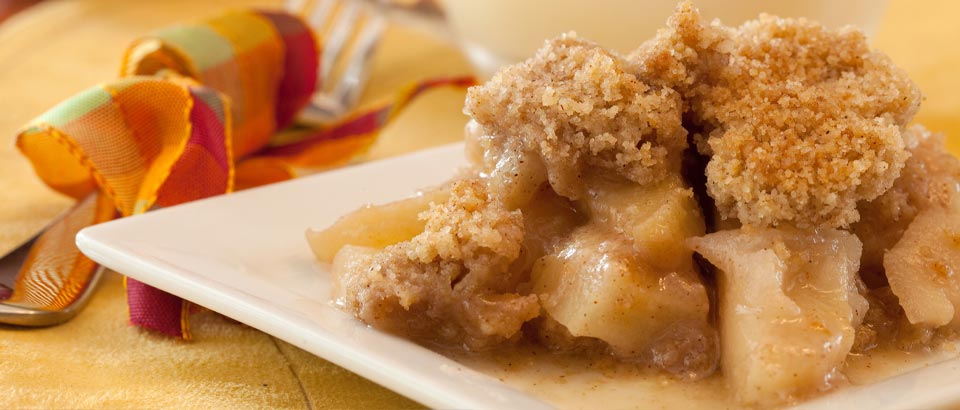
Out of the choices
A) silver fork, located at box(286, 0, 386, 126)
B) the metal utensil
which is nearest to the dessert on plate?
the metal utensil

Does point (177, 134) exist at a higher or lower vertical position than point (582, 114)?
lower

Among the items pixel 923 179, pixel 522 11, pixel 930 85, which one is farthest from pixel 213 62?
pixel 930 85

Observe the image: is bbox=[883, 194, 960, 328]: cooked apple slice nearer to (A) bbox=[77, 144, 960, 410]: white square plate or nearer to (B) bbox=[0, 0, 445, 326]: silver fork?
(A) bbox=[77, 144, 960, 410]: white square plate

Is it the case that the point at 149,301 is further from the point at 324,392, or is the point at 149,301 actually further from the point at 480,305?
the point at 480,305

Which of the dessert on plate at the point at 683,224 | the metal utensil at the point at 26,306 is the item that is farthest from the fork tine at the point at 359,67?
the dessert on plate at the point at 683,224

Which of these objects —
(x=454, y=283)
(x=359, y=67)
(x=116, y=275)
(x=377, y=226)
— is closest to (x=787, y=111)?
(x=454, y=283)

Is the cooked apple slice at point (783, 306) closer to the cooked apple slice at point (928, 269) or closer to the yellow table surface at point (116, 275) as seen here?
the cooked apple slice at point (928, 269)

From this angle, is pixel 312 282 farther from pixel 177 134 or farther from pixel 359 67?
pixel 359 67
